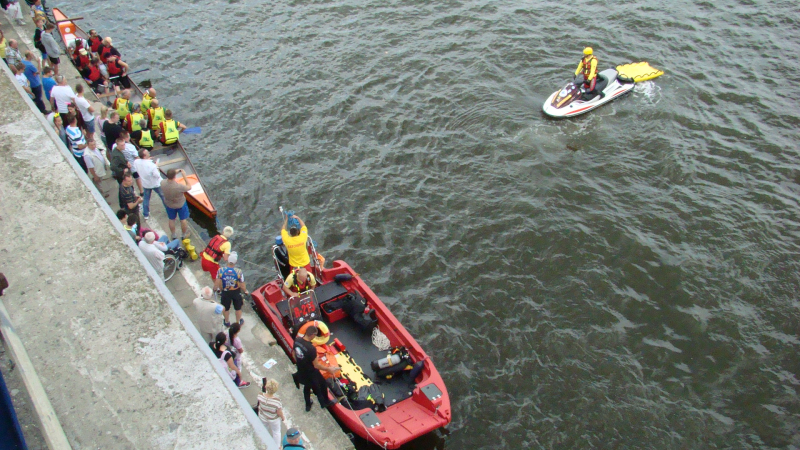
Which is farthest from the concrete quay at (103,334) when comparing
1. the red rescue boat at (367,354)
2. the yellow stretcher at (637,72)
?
the yellow stretcher at (637,72)

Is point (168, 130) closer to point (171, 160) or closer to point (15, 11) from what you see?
point (171, 160)

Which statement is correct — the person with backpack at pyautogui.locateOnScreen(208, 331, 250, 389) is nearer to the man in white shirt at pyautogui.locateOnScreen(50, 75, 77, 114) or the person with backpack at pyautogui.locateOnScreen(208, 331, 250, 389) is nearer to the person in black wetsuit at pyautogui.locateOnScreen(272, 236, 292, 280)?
the person in black wetsuit at pyautogui.locateOnScreen(272, 236, 292, 280)

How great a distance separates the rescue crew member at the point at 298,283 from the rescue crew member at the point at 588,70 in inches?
464

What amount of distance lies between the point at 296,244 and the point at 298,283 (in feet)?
2.57

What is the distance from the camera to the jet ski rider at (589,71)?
61.7ft

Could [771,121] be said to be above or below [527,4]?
below

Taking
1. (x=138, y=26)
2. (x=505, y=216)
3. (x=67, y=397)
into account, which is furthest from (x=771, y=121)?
(x=138, y=26)

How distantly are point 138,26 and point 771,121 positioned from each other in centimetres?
2287

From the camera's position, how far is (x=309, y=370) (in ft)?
32.3

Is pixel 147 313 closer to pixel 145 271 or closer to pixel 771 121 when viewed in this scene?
pixel 145 271

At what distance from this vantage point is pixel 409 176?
55.9 ft

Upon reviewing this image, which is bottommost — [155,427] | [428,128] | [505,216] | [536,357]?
[536,357]

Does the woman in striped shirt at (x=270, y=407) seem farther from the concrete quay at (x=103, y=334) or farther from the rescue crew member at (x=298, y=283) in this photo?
the rescue crew member at (x=298, y=283)

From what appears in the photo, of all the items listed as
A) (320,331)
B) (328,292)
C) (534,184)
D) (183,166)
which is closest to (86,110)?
(183,166)
